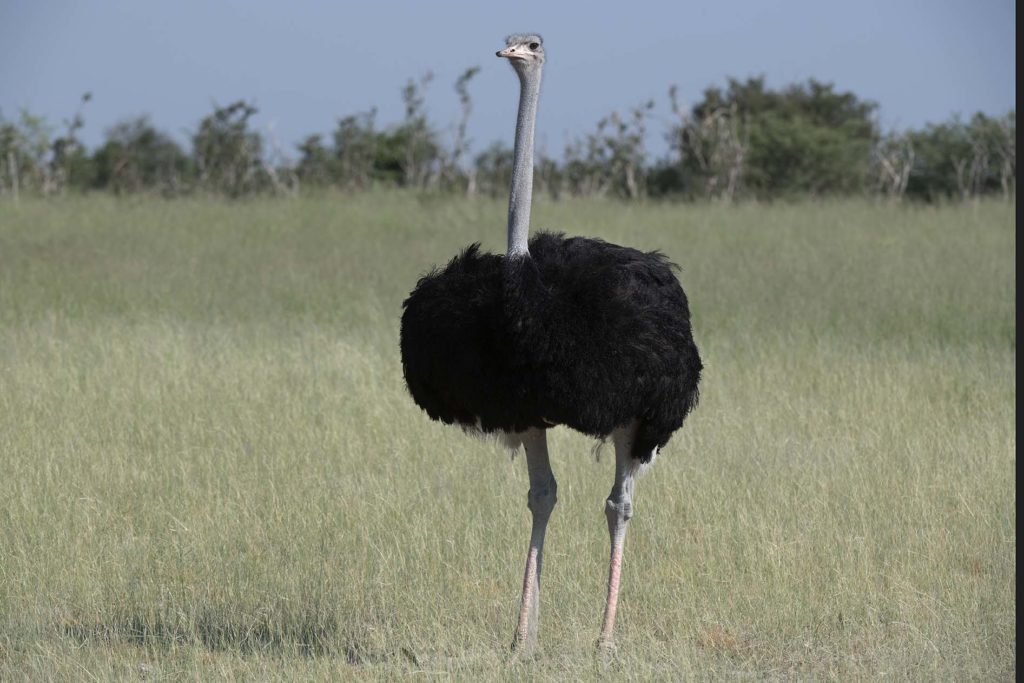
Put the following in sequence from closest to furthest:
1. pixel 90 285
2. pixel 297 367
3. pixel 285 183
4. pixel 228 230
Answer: pixel 297 367
pixel 90 285
pixel 228 230
pixel 285 183

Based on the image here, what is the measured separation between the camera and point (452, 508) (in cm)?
605

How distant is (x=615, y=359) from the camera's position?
164 inches

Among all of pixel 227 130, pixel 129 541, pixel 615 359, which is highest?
pixel 227 130

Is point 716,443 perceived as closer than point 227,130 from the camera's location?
Yes

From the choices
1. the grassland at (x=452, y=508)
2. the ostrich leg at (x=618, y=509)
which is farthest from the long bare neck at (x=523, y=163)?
the grassland at (x=452, y=508)

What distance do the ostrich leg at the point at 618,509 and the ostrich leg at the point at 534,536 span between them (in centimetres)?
20

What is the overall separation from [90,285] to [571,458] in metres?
6.87

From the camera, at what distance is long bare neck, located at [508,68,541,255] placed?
416 centimetres

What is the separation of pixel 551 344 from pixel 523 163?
537 millimetres

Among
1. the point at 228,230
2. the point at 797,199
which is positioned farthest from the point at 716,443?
the point at 797,199

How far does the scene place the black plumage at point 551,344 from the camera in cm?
409

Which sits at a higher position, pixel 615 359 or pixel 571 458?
pixel 615 359

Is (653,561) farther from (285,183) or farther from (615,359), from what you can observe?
(285,183)

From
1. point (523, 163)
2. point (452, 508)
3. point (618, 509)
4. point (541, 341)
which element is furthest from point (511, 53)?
point (452, 508)
